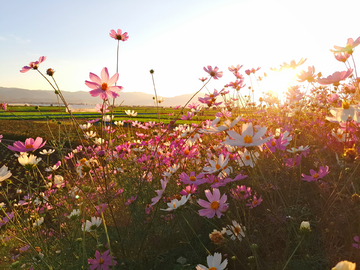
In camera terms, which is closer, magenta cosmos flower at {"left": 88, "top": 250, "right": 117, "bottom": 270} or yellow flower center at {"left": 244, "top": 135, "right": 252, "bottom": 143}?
yellow flower center at {"left": 244, "top": 135, "right": 252, "bottom": 143}

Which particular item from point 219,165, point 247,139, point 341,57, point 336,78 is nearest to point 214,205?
point 219,165

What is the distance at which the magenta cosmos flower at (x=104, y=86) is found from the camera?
108 centimetres

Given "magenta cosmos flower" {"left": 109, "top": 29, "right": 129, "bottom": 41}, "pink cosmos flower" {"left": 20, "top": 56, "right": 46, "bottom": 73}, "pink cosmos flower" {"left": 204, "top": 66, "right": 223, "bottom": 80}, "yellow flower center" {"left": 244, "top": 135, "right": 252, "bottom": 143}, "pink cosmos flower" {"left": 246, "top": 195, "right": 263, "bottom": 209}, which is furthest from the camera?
"pink cosmos flower" {"left": 204, "top": 66, "right": 223, "bottom": 80}

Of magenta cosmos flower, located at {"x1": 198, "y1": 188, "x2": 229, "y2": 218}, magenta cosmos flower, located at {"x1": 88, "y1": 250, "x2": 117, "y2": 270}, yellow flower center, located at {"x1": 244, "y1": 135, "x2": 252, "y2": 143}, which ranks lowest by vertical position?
magenta cosmos flower, located at {"x1": 88, "y1": 250, "x2": 117, "y2": 270}

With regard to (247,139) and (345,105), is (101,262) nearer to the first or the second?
(247,139)

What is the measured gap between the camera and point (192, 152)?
1.89m

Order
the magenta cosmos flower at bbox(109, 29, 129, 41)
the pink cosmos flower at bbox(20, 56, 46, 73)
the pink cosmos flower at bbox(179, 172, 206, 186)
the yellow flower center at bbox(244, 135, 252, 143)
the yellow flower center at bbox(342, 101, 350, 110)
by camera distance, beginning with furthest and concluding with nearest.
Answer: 1. the magenta cosmos flower at bbox(109, 29, 129, 41)
2. the pink cosmos flower at bbox(20, 56, 46, 73)
3. the pink cosmos flower at bbox(179, 172, 206, 186)
4. the yellow flower center at bbox(342, 101, 350, 110)
5. the yellow flower center at bbox(244, 135, 252, 143)

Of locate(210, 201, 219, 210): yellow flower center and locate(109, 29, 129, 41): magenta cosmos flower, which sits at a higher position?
locate(109, 29, 129, 41): magenta cosmos flower

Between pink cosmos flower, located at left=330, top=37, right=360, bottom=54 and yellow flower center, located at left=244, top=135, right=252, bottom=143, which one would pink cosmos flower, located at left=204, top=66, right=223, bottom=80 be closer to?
pink cosmos flower, located at left=330, top=37, right=360, bottom=54

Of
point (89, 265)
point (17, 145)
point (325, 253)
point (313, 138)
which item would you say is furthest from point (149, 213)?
point (313, 138)

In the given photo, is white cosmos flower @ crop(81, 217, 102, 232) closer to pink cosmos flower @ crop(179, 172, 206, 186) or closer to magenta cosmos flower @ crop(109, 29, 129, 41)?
pink cosmos flower @ crop(179, 172, 206, 186)

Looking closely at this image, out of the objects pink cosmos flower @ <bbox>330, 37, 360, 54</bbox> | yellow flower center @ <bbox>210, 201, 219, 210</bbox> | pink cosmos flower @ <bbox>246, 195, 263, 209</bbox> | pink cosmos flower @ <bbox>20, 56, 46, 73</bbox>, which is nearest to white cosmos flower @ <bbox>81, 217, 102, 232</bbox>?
yellow flower center @ <bbox>210, 201, 219, 210</bbox>

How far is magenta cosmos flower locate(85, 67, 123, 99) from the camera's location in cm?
108

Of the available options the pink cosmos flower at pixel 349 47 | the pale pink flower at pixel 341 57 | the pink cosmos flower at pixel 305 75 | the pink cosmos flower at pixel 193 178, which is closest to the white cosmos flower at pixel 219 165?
the pink cosmos flower at pixel 193 178
